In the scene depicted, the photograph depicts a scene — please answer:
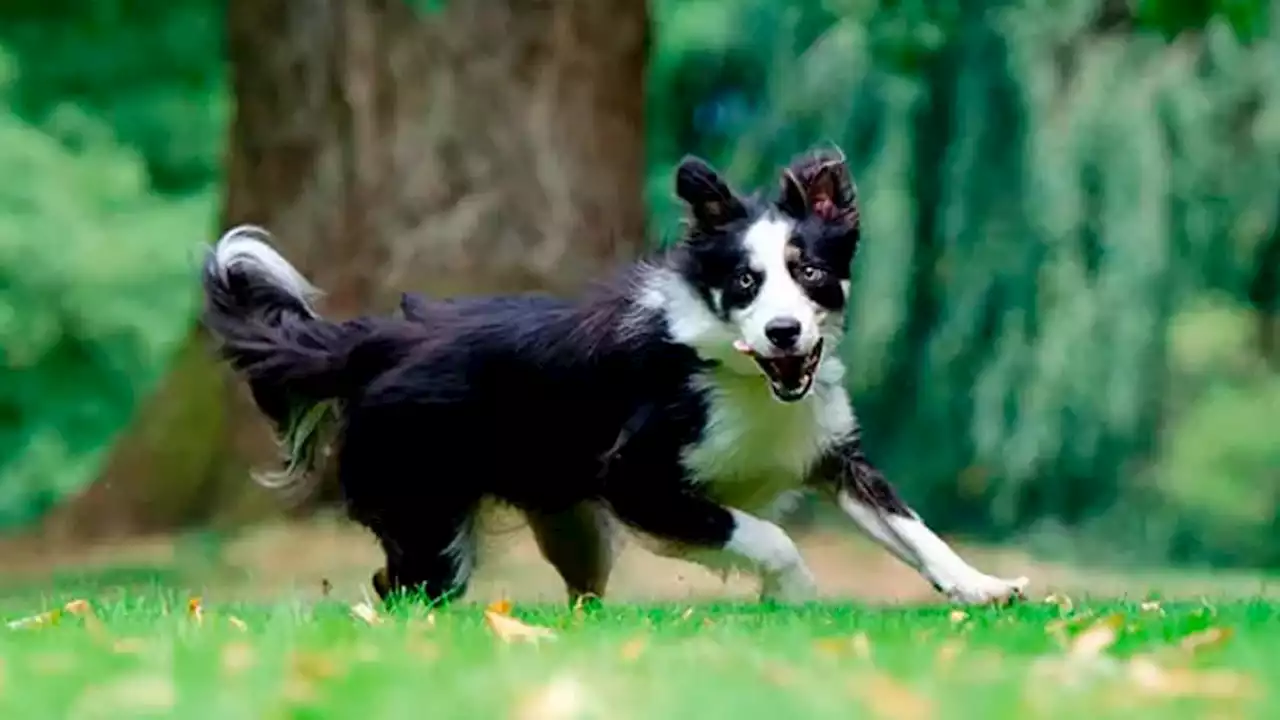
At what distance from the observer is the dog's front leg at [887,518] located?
6.75m

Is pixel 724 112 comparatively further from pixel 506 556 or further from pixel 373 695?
pixel 373 695

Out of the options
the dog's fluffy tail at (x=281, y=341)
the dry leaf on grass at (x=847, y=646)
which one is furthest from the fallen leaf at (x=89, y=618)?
the dry leaf on grass at (x=847, y=646)

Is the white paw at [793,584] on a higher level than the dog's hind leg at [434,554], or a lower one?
higher

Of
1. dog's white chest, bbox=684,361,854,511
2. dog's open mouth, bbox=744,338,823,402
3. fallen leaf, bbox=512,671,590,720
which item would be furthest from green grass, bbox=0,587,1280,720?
dog's white chest, bbox=684,361,854,511

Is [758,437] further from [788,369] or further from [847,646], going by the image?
[847,646]

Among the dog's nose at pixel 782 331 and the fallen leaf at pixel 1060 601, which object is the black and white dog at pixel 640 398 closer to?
the dog's nose at pixel 782 331

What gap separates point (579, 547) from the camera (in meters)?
7.92

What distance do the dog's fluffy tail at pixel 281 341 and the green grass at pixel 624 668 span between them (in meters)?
2.07

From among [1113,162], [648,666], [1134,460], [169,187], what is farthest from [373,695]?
[169,187]

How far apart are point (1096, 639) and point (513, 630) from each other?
1.33 metres

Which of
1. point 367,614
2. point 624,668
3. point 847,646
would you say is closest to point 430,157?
point 367,614

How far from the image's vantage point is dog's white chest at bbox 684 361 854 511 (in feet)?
22.7

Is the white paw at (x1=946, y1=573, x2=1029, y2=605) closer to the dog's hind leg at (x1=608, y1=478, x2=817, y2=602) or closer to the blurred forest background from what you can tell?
the dog's hind leg at (x1=608, y1=478, x2=817, y2=602)

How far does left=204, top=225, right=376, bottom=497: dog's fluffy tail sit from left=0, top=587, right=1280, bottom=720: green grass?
6.80ft
